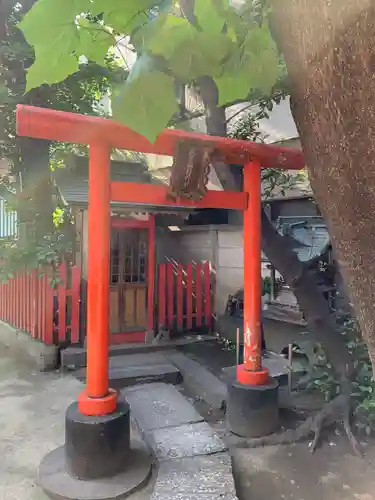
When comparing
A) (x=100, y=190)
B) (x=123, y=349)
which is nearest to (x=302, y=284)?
(x=100, y=190)

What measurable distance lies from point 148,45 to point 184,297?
293 inches

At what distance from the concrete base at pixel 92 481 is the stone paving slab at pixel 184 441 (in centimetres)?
20

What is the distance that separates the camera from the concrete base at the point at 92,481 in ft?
11.5

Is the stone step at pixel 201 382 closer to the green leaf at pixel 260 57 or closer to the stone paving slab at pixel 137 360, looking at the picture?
the stone paving slab at pixel 137 360

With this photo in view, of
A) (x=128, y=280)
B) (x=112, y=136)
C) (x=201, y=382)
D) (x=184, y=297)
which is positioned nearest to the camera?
(x=112, y=136)

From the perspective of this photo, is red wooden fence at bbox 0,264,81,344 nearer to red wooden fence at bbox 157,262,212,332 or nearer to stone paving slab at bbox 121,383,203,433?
red wooden fence at bbox 157,262,212,332

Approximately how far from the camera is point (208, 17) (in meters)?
1.85

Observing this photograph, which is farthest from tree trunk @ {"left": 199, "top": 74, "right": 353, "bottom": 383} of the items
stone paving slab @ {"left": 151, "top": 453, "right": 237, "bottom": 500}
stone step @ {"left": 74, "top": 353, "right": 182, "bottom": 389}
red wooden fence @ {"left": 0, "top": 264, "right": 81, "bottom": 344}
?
red wooden fence @ {"left": 0, "top": 264, "right": 81, "bottom": 344}

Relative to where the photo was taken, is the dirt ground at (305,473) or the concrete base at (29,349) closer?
the dirt ground at (305,473)

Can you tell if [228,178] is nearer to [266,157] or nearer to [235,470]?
[266,157]

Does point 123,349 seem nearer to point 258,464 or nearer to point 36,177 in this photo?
point 36,177

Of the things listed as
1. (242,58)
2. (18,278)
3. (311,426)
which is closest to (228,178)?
(311,426)

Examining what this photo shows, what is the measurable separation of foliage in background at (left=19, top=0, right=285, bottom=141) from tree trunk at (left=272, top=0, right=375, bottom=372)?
0.48 m

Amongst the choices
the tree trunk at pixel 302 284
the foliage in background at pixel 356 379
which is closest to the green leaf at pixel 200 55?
the tree trunk at pixel 302 284
